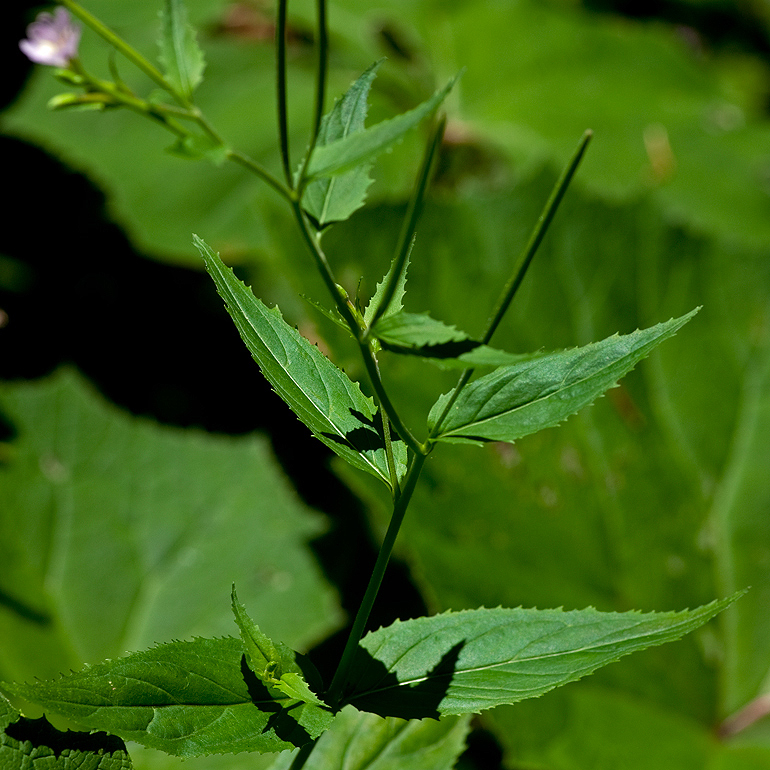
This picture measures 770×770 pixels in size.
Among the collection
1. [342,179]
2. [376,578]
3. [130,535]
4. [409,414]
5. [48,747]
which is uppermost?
[342,179]

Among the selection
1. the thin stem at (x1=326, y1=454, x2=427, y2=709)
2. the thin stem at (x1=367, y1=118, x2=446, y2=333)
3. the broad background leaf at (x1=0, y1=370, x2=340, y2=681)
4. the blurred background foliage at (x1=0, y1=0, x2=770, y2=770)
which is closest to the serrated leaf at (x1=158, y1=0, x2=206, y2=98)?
the thin stem at (x1=367, y1=118, x2=446, y2=333)

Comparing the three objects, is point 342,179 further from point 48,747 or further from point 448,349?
point 48,747

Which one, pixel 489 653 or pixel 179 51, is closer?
pixel 489 653

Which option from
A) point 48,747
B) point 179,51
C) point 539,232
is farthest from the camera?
point 179,51

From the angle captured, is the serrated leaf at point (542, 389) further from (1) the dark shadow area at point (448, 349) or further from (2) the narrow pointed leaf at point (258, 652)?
(2) the narrow pointed leaf at point (258, 652)

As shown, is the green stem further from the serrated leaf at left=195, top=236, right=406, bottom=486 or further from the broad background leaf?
the broad background leaf

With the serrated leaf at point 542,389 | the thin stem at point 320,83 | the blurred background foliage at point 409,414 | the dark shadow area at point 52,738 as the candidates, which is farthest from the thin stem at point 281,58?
the blurred background foliage at point 409,414

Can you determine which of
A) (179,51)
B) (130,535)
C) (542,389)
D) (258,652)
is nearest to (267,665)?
(258,652)

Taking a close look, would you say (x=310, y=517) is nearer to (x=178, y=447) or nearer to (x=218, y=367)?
(x=178, y=447)
